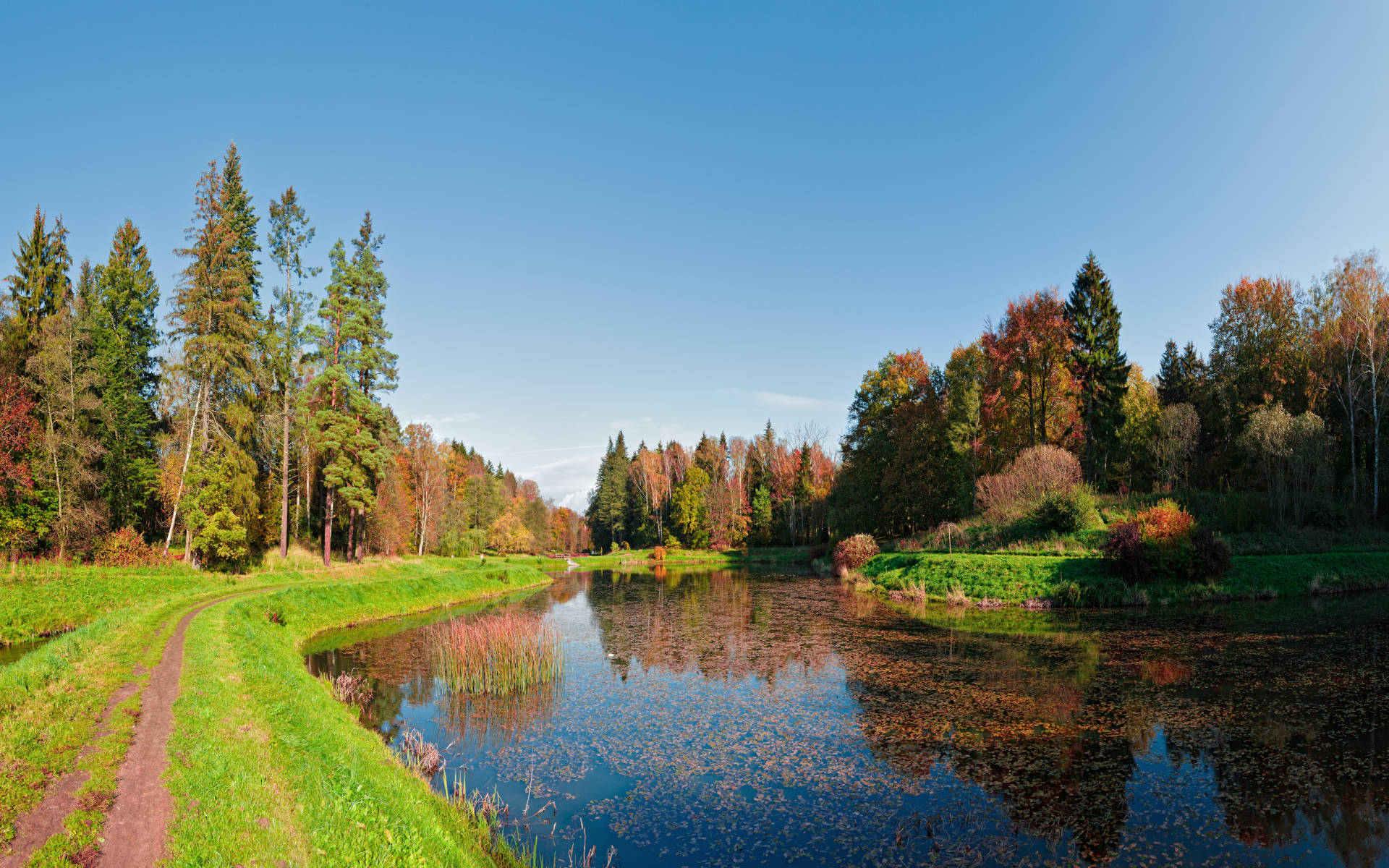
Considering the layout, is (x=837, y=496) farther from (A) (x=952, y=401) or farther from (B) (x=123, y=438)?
(B) (x=123, y=438)

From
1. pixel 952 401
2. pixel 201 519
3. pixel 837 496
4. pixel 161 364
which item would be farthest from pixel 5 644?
pixel 837 496

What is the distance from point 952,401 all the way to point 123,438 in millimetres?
46497

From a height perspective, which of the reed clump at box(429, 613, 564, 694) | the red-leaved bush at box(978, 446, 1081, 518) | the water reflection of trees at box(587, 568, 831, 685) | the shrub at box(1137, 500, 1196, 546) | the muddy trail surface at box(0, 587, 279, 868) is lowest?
the water reflection of trees at box(587, 568, 831, 685)

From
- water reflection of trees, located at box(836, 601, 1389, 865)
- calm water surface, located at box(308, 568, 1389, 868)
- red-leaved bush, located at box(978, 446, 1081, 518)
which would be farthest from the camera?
red-leaved bush, located at box(978, 446, 1081, 518)

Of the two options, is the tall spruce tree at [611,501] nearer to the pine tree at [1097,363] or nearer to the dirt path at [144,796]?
the pine tree at [1097,363]

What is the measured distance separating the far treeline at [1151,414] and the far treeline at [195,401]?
1392 inches

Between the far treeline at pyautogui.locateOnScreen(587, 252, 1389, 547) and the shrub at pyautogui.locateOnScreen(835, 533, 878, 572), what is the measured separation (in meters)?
5.18

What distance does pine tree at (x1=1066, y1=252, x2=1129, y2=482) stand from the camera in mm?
Answer: 41750

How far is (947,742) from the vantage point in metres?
11.4

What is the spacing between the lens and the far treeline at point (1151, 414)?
33625 mm

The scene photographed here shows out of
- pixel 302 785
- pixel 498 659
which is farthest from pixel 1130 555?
pixel 302 785

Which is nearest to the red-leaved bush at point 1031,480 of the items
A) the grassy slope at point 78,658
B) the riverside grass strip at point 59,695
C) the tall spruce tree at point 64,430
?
the grassy slope at point 78,658

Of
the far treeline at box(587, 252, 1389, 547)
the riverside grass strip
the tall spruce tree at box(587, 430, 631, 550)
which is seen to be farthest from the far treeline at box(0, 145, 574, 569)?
the tall spruce tree at box(587, 430, 631, 550)

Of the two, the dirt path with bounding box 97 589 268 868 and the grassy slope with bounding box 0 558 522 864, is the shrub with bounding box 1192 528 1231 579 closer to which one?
the dirt path with bounding box 97 589 268 868
